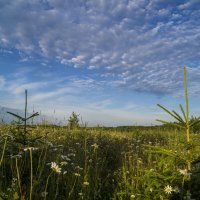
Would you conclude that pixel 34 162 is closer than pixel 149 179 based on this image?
No

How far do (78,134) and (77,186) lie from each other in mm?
6581

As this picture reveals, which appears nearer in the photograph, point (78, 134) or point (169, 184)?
point (169, 184)

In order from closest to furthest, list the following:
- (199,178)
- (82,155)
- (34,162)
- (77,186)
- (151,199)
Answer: (151,199) < (199,178) < (77,186) < (34,162) < (82,155)

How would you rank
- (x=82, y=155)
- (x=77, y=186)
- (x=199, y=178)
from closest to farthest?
1. (x=199, y=178)
2. (x=77, y=186)
3. (x=82, y=155)

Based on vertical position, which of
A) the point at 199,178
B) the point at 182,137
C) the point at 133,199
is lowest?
the point at 133,199

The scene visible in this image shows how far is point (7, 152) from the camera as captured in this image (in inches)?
227

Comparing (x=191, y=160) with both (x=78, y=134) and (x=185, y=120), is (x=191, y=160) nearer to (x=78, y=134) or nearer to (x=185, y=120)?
(x=185, y=120)

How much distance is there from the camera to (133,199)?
199 inches

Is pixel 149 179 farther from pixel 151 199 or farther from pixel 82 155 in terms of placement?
pixel 82 155

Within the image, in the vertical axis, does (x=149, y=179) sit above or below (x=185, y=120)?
below

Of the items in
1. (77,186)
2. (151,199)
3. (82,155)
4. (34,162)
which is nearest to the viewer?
(151,199)

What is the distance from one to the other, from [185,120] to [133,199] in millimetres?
1428

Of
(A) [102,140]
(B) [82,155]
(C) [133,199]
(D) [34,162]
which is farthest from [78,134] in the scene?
(C) [133,199]

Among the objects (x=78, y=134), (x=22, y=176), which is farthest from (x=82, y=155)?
(x=78, y=134)
